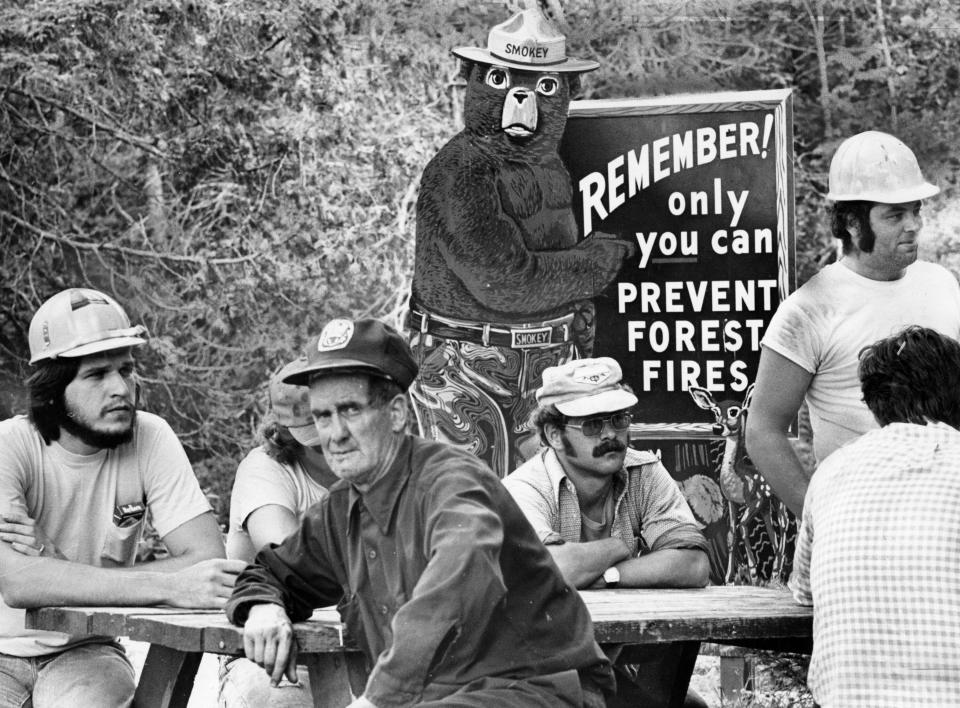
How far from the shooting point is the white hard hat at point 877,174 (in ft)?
13.4

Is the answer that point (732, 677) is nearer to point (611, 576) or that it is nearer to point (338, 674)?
point (611, 576)

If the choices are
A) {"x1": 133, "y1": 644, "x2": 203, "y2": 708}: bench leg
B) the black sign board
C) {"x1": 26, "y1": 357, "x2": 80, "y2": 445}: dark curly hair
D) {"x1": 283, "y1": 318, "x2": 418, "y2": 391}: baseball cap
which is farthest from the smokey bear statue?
{"x1": 283, "y1": 318, "x2": 418, "y2": 391}: baseball cap

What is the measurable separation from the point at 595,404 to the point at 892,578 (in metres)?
1.28

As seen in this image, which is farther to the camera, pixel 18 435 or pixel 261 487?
pixel 261 487

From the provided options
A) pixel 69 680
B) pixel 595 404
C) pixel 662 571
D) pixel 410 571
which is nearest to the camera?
pixel 410 571

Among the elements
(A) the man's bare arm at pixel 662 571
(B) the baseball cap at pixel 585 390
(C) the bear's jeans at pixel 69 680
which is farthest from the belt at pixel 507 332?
(C) the bear's jeans at pixel 69 680

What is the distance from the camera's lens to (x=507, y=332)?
18.8ft

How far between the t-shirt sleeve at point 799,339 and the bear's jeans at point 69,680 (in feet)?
6.59

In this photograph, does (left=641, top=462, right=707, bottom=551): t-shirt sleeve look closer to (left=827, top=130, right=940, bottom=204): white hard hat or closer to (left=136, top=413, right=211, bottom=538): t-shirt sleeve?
(left=827, top=130, right=940, bottom=204): white hard hat

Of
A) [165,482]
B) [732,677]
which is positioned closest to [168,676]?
[165,482]

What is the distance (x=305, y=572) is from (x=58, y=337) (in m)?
1.17

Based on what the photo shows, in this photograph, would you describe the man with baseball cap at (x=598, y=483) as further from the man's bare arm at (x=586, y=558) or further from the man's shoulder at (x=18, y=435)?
the man's shoulder at (x=18, y=435)

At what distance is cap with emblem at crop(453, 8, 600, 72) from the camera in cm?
571

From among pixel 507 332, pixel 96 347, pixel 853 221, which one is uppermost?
pixel 853 221
